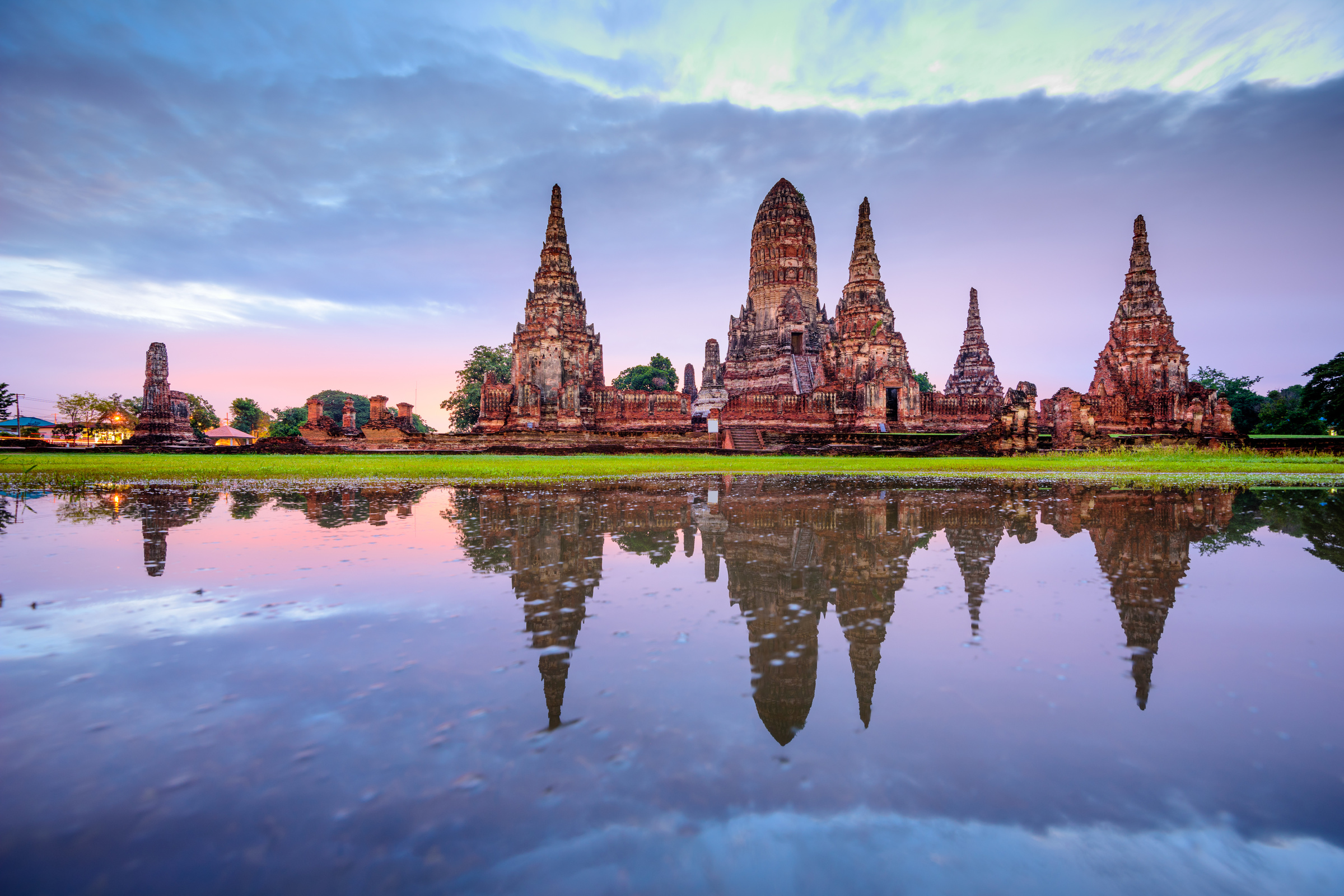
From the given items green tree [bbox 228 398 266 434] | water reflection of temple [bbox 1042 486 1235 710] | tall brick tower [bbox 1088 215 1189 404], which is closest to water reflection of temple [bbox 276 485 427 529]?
water reflection of temple [bbox 1042 486 1235 710]

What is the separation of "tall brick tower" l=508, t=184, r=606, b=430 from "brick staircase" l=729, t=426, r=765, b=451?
944 cm

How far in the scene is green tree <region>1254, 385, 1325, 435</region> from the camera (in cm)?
4812

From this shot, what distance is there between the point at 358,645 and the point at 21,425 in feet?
224

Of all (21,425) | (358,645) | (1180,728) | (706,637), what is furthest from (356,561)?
(21,425)

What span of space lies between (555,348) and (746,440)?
508 inches

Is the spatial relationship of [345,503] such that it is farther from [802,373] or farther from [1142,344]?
[1142,344]

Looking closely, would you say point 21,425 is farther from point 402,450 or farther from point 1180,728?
point 1180,728

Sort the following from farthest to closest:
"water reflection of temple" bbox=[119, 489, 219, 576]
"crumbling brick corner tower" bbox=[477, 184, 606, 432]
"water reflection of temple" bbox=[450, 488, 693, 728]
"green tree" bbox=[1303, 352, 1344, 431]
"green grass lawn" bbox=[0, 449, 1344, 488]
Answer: "green tree" bbox=[1303, 352, 1344, 431]
"crumbling brick corner tower" bbox=[477, 184, 606, 432]
"green grass lawn" bbox=[0, 449, 1344, 488]
"water reflection of temple" bbox=[119, 489, 219, 576]
"water reflection of temple" bbox=[450, 488, 693, 728]

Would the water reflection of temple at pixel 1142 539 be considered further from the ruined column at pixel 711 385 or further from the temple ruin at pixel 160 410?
the temple ruin at pixel 160 410

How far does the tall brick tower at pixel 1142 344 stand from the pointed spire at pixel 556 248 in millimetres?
32102

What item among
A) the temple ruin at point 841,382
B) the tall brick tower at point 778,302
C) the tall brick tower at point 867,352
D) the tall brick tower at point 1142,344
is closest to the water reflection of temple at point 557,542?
the temple ruin at point 841,382

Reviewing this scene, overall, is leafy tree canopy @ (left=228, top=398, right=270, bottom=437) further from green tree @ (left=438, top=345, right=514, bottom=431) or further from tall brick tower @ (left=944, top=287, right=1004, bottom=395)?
tall brick tower @ (left=944, top=287, right=1004, bottom=395)

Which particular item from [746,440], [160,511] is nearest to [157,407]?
[746,440]

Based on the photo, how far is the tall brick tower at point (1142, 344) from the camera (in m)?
36.1
